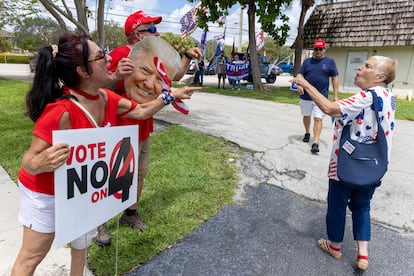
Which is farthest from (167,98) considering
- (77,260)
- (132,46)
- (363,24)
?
(363,24)

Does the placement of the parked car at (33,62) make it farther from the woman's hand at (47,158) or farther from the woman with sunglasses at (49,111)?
the woman's hand at (47,158)

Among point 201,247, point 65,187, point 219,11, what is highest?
point 219,11

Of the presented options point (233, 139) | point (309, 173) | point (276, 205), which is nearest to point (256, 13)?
point (233, 139)

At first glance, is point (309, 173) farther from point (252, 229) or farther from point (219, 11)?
point (219, 11)

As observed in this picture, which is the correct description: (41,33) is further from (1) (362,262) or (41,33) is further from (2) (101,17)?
(1) (362,262)

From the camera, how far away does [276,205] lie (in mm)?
3623

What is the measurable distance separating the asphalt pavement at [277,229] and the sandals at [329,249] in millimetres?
48

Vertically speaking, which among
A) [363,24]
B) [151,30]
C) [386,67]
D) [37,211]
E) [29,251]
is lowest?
[29,251]

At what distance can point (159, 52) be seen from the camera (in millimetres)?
2357

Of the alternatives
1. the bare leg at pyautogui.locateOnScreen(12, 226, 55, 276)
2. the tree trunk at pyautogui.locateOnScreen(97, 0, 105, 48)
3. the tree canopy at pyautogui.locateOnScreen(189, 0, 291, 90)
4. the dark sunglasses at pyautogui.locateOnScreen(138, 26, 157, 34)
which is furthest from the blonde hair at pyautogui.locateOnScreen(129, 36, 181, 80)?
the tree canopy at pyautogui.locateOnScreen(189, 0, 291, 90)

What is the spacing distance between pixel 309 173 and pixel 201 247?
246 centimetres

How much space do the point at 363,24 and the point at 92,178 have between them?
18.3 metres

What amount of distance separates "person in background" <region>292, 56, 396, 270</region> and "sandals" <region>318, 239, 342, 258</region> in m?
0.11

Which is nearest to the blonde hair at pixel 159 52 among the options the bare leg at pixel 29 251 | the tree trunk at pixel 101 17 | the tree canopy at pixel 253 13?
the bare leg at pixel 29 251
